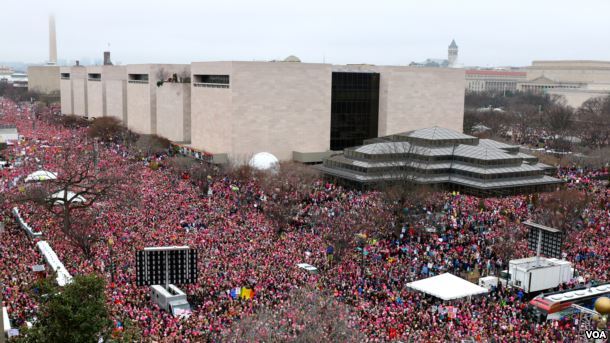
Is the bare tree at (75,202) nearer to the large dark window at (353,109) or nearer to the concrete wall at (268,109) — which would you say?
the concrete wall at (268,109)

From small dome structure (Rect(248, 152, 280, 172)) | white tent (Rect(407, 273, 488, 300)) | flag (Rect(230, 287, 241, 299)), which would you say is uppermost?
small dome structure (Rect(248, 152, 280, 172))

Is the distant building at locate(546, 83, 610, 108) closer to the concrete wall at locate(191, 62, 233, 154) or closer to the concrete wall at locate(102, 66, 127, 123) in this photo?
the concrete wall at locate(102, 66, 127, 123)

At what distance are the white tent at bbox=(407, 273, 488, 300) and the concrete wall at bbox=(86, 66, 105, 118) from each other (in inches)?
3314

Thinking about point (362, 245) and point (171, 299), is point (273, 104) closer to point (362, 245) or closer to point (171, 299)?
point (362, 245)

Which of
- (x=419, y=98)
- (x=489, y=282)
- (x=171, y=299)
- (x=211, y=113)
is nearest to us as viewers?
(x=171, y=299)

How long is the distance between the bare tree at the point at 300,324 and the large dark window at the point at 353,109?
44113mm

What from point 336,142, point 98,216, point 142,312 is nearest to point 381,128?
point 336,142

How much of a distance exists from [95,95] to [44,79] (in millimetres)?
69967

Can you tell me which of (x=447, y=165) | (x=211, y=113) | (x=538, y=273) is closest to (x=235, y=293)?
(x=538, y=273)

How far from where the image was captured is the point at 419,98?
6975 cm

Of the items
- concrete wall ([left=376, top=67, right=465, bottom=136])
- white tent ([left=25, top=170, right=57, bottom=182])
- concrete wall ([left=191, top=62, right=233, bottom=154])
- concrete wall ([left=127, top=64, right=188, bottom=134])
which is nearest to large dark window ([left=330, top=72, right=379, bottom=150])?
concrete wall ([left=376, top=67, right=465, bottom=136])

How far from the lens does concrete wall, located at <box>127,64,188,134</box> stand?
80375 millimetres

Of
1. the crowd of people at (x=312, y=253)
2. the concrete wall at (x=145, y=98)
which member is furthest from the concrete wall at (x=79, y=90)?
the crowd of people at (x=312, y=253)

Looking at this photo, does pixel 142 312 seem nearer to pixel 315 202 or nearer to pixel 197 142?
pixel 315 202
